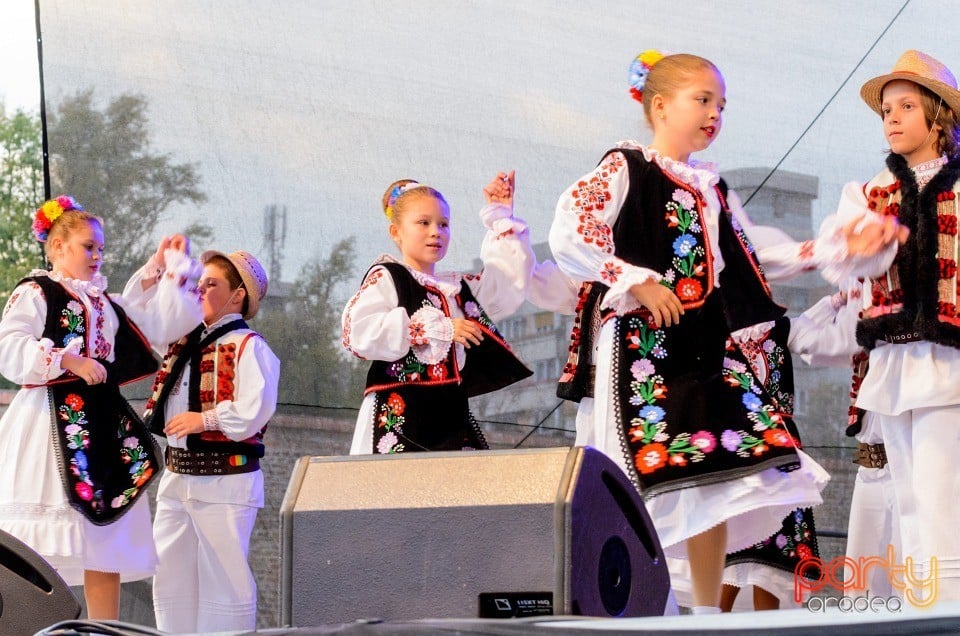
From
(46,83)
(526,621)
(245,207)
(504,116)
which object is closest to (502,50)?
(504,116)

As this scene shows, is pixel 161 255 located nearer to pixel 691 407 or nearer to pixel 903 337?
pixel 691 407

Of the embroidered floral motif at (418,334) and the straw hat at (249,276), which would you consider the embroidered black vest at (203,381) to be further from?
the embroidered floral motif at (418,334)

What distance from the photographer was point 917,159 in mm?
3303

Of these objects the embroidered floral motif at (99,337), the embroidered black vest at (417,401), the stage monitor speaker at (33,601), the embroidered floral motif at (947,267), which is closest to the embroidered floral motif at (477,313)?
the embroidered black vest at (417,401)

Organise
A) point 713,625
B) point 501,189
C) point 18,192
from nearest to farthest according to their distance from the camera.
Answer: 1. point 713,625
2. point 501,189
3. point 18,192

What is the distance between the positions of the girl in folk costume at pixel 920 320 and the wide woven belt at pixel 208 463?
2160 mm

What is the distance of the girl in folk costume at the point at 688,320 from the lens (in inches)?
113

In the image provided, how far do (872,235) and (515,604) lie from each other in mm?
1605

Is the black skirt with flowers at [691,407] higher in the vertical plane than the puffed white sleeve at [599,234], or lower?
lower

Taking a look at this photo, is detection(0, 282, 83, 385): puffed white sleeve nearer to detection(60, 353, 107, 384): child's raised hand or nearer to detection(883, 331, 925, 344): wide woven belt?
detection(60, 353, 107, 384): child's raised hand

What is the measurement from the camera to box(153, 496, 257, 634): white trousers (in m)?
4.37

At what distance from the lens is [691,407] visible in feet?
9.67

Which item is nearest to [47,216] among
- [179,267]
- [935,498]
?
[179,267]

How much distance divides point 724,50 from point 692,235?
2273 millimetres
